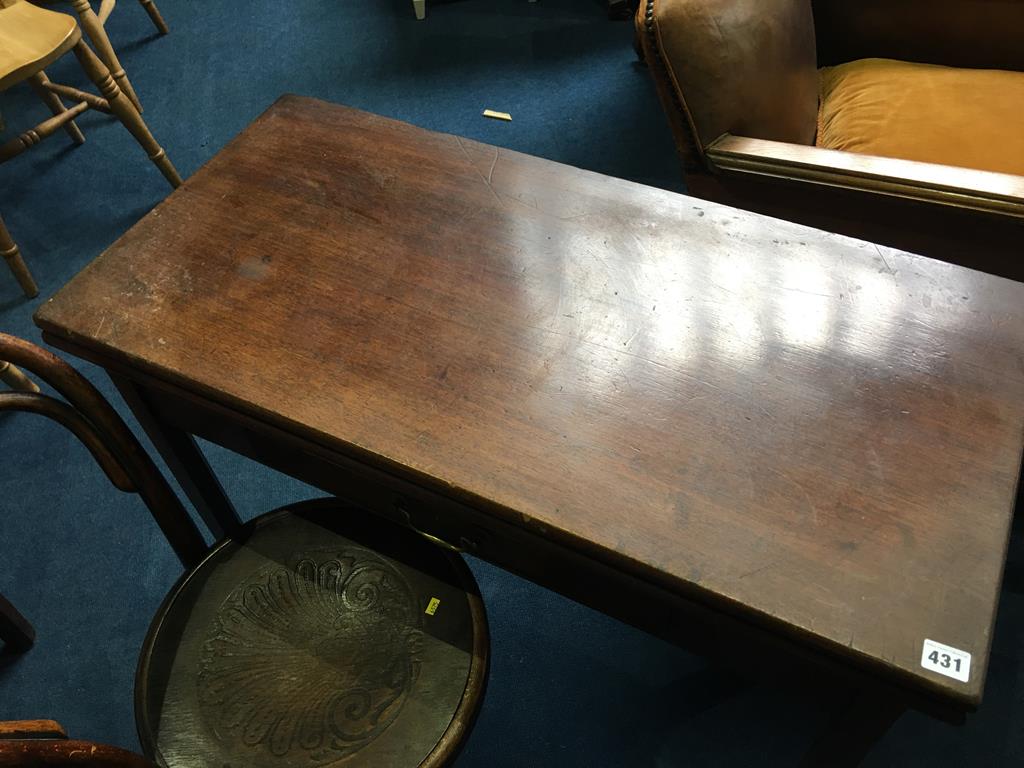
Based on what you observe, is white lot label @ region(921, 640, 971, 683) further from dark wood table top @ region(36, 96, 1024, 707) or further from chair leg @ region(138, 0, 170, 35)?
chair leg @ region(138, 0, 170, 35)

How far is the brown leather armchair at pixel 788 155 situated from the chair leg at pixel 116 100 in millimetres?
1449

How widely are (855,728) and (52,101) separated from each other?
2.75 m

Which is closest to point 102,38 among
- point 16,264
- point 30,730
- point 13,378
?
point 16,264

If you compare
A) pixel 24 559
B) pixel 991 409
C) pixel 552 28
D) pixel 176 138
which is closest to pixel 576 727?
pixel 991 409

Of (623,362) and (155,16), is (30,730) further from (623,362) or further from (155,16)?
(155,16)

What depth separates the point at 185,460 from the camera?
45.0 inches

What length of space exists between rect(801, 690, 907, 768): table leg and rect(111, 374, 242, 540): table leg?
0.79 m

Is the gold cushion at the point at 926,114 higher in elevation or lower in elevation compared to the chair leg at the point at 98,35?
lower

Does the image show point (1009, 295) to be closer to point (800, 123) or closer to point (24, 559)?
point (800, 123)

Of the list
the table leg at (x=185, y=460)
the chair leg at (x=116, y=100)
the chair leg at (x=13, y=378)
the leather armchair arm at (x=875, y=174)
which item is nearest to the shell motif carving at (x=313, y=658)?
the table leg at (x=185, y=460)

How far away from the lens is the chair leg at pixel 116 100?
2.00m

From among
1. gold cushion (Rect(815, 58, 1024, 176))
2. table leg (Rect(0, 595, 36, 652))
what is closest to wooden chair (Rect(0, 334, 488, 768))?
table leg (Rect(0, 595, 36, 652))

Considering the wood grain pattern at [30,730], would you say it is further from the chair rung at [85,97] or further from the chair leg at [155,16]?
the chair leg at [155,16]

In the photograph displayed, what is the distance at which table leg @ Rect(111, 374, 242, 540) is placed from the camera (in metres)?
1.03
